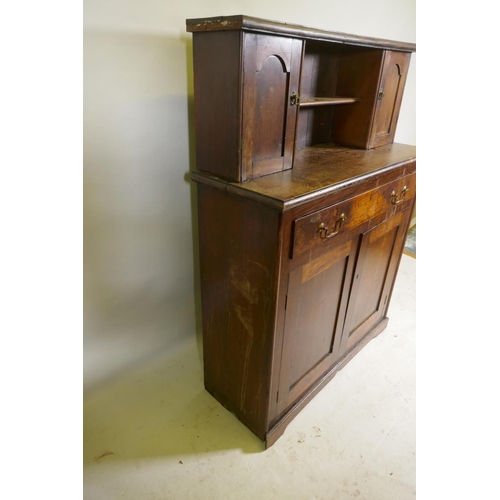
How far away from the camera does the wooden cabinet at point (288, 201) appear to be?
1.11 meters

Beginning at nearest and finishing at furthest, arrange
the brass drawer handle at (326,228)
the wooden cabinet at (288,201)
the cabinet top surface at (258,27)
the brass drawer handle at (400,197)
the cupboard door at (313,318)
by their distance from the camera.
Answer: the cabinet top surface at (258,27)
the wooden cabinet at (288,201)
the brass drawer handle at (326,228)
the cupboard door at (313,318)
the brass drawer handle at (400,197)

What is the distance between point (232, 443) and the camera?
1.53m

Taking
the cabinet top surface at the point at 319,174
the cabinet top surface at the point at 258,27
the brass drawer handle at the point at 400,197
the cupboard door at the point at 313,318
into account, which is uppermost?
the cabinet top surface at the point at 258,27

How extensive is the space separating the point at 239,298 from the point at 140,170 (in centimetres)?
66

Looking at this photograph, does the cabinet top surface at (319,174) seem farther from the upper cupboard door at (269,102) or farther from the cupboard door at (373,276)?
the cupboard door at (373,276)

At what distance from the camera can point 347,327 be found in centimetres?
178

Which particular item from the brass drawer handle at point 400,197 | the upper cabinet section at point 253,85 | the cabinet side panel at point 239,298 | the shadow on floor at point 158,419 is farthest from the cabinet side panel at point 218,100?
the shadow on floor at point 158,419

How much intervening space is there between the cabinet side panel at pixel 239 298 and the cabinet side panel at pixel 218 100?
121 mm

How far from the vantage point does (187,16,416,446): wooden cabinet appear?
1.11m

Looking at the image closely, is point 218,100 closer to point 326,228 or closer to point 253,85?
point 253,85

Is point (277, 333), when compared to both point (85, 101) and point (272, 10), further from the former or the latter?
point (272, 10)

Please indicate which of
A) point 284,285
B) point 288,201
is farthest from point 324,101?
point 284,285

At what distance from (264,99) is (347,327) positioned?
1.17 m

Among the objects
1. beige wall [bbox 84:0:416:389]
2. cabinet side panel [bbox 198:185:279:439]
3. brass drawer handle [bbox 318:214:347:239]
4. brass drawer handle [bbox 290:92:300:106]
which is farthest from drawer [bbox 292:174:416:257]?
beige wall [bbox 84:0:416:389]
